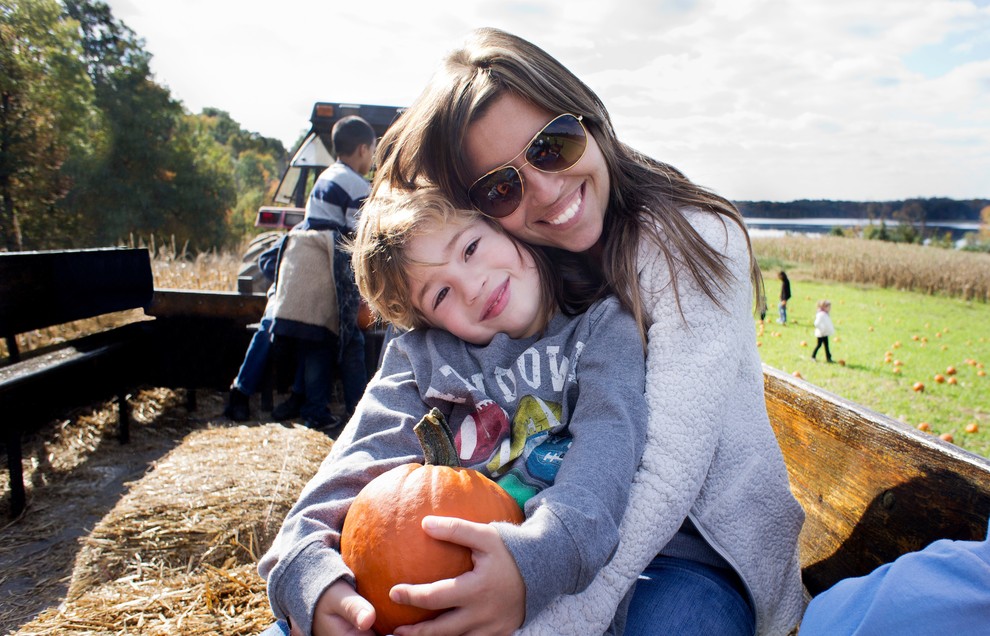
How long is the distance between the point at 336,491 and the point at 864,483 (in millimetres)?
1246

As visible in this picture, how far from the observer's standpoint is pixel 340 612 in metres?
1.17

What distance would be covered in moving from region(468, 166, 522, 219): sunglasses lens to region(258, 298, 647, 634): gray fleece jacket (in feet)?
1.16

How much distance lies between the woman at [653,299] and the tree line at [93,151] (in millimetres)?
20735

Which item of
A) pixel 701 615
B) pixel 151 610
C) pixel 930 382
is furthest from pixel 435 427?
pixel 930 382

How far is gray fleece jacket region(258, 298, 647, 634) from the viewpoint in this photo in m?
1.15

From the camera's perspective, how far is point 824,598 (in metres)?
0.98

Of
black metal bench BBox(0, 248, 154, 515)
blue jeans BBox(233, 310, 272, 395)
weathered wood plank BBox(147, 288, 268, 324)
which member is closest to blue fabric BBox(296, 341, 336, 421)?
blue jeans BBox(233, 310, 272, 395)

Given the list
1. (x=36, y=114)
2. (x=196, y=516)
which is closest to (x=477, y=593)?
A: (x=196, y=516)

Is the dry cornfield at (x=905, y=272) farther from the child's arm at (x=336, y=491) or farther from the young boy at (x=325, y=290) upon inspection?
the child's arm at (x=336, y=491)

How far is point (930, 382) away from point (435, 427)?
9965 mm

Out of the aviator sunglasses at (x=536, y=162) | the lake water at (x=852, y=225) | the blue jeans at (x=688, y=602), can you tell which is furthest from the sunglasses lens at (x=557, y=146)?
the lake water at (x=852, y=225)

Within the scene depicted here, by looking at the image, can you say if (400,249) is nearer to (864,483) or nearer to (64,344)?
(864,483)

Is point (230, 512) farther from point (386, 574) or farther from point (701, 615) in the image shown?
point (701, 615)

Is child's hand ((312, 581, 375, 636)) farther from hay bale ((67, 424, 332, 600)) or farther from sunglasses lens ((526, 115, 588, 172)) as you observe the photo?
hay bale ((67, 424, 332, 600))
